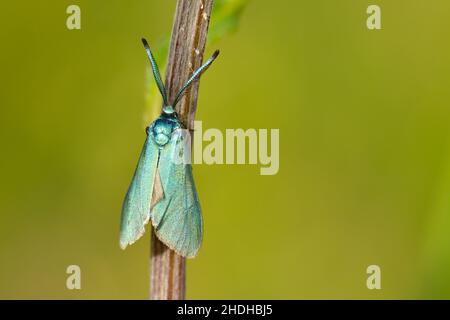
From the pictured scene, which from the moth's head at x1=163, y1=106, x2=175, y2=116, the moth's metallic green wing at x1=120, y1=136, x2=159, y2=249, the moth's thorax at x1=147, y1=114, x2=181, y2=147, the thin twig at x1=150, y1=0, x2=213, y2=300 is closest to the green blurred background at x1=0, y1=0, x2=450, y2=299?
the moth's metallic green wing at x1=120, y1=136, x2=159, y2=249

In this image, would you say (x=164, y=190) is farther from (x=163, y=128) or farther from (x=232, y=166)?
(x=232, y=166)

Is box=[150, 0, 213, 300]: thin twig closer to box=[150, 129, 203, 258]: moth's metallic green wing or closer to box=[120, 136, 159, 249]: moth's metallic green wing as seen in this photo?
box=[150, 129, 203, 258]: moth's metallic green wing

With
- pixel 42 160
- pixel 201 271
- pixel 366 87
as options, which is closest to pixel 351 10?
pixel 366 87

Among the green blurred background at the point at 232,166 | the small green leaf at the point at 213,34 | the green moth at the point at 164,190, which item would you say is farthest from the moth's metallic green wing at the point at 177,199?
the green blurred background at the point at 232,166

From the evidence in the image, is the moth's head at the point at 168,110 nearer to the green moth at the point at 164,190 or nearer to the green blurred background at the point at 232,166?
the green moth at the point at 164,190

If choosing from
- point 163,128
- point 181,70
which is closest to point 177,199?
point 163,128
